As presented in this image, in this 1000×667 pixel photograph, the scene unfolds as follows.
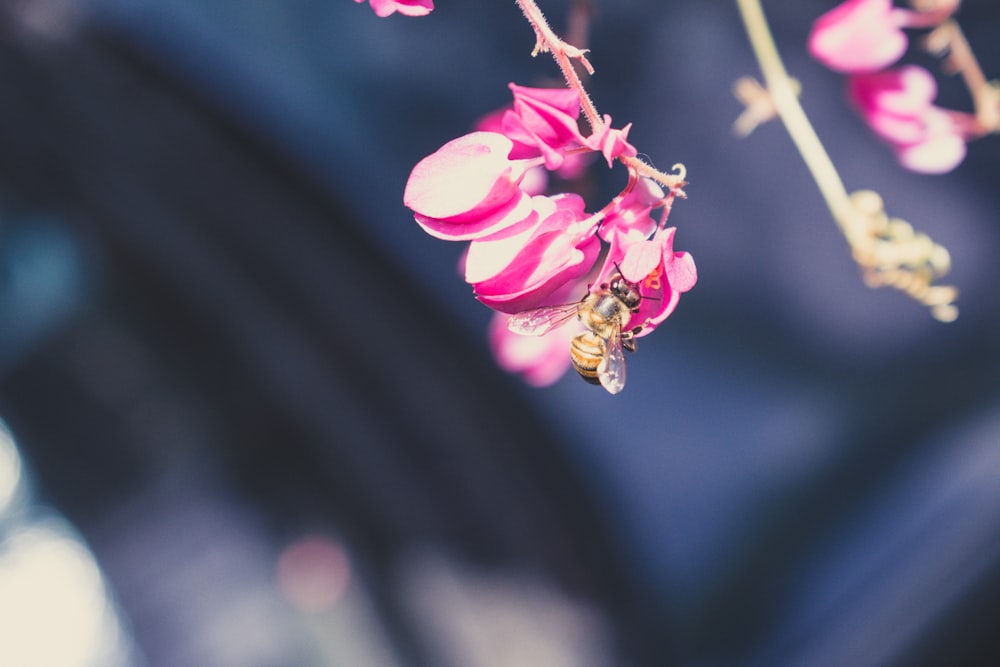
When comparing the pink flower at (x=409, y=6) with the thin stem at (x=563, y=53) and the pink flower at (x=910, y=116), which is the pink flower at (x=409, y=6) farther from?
the pink flower at (x=910, y=116)

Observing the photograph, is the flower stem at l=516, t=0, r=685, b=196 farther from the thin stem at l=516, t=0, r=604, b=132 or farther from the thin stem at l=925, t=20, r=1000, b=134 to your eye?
the thin stem at l=925, t=20, r=1000, b=134

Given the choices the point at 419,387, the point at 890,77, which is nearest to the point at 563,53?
the point at 890,77

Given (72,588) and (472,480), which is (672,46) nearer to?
(472,480)

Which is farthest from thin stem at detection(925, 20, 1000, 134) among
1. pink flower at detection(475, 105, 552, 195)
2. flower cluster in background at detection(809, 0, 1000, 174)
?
pink flower at detection(475, 105, 552, 195)

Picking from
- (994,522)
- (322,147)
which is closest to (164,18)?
(322,147)

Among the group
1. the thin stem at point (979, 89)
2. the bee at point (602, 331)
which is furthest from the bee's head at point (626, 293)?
the thin stem at point (979, 89)

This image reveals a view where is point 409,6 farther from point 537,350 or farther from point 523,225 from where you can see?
point 537,350
